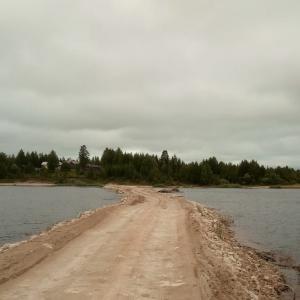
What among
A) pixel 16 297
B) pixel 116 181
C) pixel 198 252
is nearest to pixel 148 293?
pixel 16 297

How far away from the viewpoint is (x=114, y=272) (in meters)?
16.4

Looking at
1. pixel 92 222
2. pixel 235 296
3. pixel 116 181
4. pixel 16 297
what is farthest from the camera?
pixel 116 181

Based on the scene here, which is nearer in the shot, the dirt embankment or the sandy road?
the sandy road

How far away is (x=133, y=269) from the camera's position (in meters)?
17.0

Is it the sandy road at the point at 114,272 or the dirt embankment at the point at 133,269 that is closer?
the sandy road at the point at 114,272

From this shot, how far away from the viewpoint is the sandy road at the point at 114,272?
45.5ft

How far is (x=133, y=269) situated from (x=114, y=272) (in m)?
0.88

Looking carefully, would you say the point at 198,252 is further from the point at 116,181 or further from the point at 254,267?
the point at 116,181

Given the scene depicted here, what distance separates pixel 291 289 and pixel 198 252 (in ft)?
15.2

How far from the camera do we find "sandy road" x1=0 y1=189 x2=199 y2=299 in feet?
45.5

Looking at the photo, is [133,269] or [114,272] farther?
[133,269]

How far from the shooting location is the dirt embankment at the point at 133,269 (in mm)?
14195

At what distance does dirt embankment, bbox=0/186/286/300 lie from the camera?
14195 millimetres

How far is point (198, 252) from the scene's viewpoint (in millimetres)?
21828
